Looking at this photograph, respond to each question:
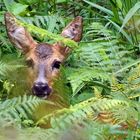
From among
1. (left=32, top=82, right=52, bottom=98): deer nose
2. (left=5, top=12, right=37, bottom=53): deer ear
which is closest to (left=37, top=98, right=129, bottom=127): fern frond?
(left=32, top=82, right=52, bottom=98): deer nose

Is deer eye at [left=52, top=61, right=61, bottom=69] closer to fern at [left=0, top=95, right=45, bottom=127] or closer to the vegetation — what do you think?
the vegetation

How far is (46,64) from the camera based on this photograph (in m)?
5.87

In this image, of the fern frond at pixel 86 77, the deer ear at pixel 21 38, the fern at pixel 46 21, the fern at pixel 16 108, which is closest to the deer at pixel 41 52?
the deer ear at pixel 21 38

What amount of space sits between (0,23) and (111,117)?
3037 millimetres

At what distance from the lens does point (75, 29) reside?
6.02m

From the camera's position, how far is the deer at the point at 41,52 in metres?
5.58

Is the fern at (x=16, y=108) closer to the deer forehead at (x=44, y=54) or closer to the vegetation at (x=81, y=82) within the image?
the vegetation at (x=81, y=82)

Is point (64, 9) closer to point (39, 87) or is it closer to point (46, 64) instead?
point (46, 64)

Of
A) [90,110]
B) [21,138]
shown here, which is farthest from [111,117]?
[21,138]

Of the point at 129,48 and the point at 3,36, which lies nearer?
the point at 129,48

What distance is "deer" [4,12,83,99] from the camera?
5.58m

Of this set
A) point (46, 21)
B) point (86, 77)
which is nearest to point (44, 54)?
point (46, 21)

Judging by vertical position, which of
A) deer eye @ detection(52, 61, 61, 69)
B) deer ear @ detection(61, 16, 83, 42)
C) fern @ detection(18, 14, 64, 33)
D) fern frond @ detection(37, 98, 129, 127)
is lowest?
deer eye @ detection(52, 61, 61, 69)

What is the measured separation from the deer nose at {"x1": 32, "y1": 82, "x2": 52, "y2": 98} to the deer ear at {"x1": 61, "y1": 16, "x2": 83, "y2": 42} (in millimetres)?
762
